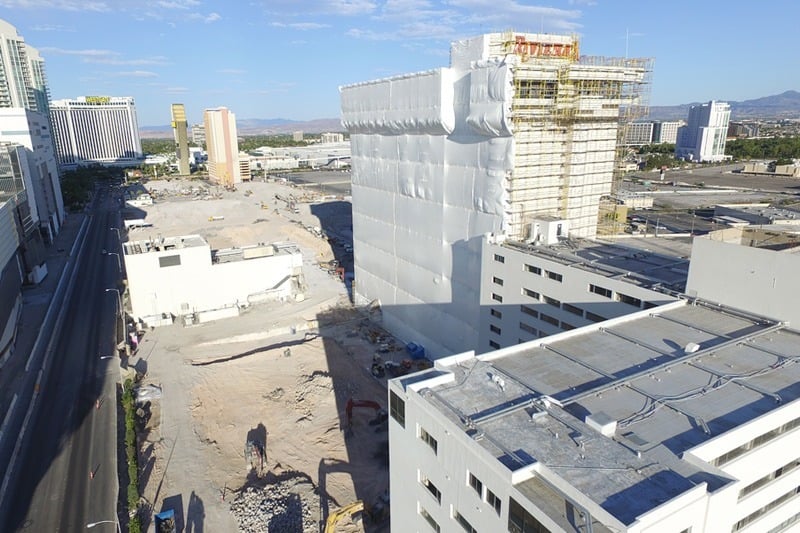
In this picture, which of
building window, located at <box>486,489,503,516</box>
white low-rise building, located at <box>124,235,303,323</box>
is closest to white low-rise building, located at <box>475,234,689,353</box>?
building window, located at <box>486,489,503,516</box>

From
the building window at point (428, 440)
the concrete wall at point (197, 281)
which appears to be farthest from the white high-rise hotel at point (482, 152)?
the building window at point (428, 440)

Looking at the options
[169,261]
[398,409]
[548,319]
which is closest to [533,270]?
[548,319]

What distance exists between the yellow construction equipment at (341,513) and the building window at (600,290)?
16729 mm

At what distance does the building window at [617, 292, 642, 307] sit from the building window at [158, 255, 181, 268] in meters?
41.3

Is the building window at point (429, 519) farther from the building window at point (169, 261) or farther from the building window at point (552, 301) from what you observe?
the building window at point (169, 261)

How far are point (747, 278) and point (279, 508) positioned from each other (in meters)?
25.6

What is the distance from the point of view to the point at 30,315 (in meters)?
50.8

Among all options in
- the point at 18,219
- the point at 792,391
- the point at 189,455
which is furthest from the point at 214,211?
the point at 792,391

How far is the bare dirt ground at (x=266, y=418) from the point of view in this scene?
2675 cm

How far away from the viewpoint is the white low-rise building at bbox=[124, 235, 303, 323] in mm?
48906

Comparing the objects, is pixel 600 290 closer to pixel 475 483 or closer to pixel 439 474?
pixel 439 474

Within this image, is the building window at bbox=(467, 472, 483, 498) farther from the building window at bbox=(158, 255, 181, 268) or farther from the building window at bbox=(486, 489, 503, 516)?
the building window at bbox=(158, 255, 181, 268)

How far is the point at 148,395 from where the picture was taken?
36562 millimetres

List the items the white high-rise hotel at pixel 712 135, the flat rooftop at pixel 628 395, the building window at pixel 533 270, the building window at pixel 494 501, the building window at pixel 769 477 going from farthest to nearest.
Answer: the white high-rise hotel at pixel 712 135, the building window at pixel 533 270, the building window at pixel 769 477, the building window at pixel 494 501, the flat rooftop at pixel 628 395
